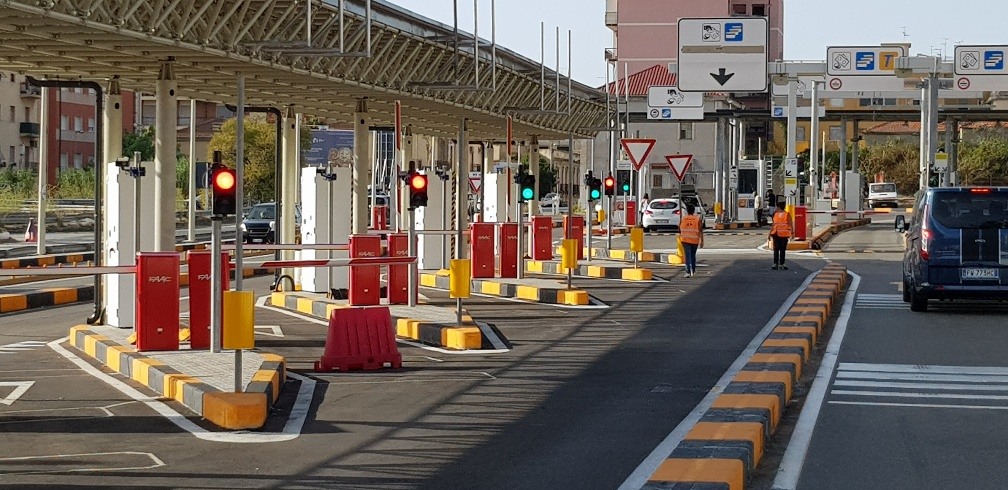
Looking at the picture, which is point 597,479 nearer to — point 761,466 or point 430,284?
point 761,466

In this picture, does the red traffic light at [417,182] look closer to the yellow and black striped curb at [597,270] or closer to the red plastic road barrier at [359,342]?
the red plastic road barrier at [359,342]

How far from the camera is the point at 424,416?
35.7ft

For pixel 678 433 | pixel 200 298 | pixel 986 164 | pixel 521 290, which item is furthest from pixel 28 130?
pixel 986 164

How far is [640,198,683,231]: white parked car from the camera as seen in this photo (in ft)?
189

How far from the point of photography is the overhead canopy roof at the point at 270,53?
43.3 feet

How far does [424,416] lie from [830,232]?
141ft

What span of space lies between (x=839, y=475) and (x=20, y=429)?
5.54m

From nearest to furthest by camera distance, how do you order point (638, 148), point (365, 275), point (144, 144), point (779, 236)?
point (365, 275), point (779, 236), point (638, 148), point (144, 144)

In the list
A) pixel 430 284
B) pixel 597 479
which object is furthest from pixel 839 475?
pixel 430 284

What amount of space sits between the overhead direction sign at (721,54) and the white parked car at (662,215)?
2531 cm

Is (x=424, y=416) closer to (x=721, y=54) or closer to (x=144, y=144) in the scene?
(x=721, y=54)

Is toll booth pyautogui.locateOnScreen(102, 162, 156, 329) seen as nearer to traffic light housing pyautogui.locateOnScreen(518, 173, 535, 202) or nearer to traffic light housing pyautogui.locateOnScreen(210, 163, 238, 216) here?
traffic light housing pyautogui.locateOnScreen(210, 163, 238, 216)

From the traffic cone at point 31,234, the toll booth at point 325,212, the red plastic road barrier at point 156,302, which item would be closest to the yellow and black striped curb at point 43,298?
the toll booth at point 325,212

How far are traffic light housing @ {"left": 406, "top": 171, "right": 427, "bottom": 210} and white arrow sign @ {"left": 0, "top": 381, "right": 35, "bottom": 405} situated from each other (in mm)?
6165
